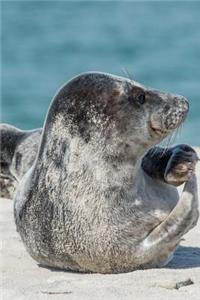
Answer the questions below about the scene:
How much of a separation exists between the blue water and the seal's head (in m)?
8.77

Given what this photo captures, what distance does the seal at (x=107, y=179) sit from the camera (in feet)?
20.3

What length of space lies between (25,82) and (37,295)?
14999 mm

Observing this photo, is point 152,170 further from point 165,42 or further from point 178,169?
point 165,42

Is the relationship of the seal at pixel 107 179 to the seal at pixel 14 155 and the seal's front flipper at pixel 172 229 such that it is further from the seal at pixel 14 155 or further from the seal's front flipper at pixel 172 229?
the seal at pixel 14 155

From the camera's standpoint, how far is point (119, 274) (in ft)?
20.4

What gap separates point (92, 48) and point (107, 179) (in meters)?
17.6

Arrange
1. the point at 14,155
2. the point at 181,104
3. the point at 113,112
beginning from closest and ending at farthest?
the point at 113,112 < the point at 181,104 < the point at 14,155

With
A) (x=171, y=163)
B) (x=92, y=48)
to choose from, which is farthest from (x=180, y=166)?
(x=92, y=48)

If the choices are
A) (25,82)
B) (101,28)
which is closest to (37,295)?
(25,82)

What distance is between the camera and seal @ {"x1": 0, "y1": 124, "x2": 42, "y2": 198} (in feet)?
29.4

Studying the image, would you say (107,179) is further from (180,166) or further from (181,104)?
(181,104)

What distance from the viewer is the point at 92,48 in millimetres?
23641

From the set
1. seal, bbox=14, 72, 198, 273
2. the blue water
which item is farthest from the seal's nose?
the blue water

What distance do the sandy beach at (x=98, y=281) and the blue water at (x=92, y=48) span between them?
8.48 meters
